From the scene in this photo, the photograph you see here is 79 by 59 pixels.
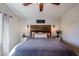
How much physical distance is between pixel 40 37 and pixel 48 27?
432 millimetres

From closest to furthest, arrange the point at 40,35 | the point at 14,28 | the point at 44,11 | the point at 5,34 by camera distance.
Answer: the point at 5,34, the point at 14,28, the point at 44,11, the point at 40,35

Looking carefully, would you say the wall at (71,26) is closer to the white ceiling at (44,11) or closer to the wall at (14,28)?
the white ceiling at (44,11)

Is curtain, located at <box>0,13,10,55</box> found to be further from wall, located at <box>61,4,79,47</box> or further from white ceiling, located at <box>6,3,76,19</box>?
wall, located at <box>61,4,79,47</box>


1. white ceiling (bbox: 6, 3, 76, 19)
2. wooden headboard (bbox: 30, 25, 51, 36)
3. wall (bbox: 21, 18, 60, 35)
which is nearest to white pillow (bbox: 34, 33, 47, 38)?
wooden headboard (bbox: 30, 25, 51, 36)

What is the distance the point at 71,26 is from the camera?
306cm

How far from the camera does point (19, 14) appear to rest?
107 inches

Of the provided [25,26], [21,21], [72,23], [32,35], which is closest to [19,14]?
[21,21]

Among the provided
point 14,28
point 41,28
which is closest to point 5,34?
point 14,28

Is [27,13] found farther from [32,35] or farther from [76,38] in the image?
[76,38]

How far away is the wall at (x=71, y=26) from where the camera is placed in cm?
283

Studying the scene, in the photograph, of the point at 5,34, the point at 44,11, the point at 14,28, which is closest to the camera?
the point at 5,34

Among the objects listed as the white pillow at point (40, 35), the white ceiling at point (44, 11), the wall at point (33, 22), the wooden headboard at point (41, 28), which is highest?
the white ceiling at point (44, 11)

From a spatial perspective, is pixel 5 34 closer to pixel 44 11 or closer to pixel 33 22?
pixel 33 22

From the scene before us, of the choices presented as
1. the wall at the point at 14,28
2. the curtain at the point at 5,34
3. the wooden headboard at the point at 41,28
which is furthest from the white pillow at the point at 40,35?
the curtain at the point at 5,34
